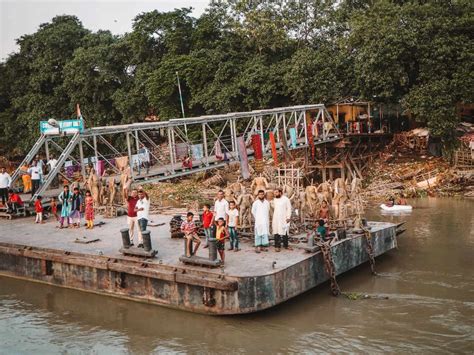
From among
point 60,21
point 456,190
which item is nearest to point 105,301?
point 456,190

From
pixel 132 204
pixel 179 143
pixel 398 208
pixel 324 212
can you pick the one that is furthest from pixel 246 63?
pixel 132 204

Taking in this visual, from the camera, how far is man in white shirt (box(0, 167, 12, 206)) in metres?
21.8

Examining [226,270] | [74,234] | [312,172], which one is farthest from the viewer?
[312,172]

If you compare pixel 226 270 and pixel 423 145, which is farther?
pixel 423 145

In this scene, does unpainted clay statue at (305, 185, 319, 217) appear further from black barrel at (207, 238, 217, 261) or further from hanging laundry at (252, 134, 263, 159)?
hanging laundry at (252, 134, 263, 159)

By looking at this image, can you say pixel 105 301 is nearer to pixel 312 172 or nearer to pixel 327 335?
pixel 327 335

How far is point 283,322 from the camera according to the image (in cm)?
1303

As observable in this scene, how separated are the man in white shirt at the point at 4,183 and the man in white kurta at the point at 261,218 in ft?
38.6

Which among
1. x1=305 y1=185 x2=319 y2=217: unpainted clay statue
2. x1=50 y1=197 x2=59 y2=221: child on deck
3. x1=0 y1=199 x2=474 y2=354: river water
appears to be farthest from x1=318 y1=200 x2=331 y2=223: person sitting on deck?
Result: x1=50 y1=197 x2=59 y2=221: child on deck

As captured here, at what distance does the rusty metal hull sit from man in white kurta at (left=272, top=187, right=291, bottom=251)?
100cm

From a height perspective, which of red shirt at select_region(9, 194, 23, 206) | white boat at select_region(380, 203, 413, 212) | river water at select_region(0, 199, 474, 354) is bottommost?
river water at select_region(0, 199, 474, 354)

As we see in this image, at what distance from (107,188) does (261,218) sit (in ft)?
29.8

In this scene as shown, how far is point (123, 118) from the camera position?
1860 inches

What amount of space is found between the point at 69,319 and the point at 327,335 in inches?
257
